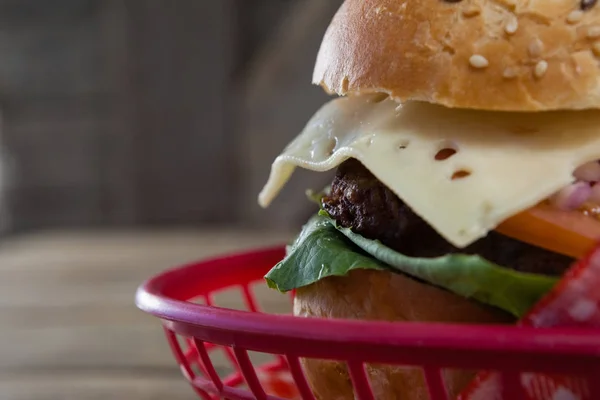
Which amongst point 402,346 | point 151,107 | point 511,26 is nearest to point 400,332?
point 402,346

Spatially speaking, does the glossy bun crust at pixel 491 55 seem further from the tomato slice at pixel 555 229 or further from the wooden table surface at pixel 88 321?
the wooden table surface at pixel 88 321

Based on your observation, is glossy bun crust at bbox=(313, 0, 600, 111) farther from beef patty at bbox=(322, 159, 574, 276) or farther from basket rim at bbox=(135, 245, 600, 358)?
basket rim at bbox=(135, 245, 600, 358)

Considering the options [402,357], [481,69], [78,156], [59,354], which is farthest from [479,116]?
[78,156]

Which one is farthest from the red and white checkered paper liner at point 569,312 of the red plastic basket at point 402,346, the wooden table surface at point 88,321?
the wooden table surface at point 88,321

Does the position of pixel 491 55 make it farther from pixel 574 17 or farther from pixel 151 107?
pixel 151 107

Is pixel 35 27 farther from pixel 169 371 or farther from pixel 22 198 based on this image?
pixel 169 371

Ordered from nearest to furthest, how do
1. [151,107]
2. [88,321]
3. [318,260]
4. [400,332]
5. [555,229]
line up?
[400,332] → [555,229] → [318,260] → [88,321] → [151,107]

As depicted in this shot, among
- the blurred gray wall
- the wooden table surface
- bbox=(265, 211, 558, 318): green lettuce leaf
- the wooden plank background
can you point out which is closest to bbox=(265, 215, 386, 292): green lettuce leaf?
bbox=(265, 211, 558, 318): green lettuce leaf
